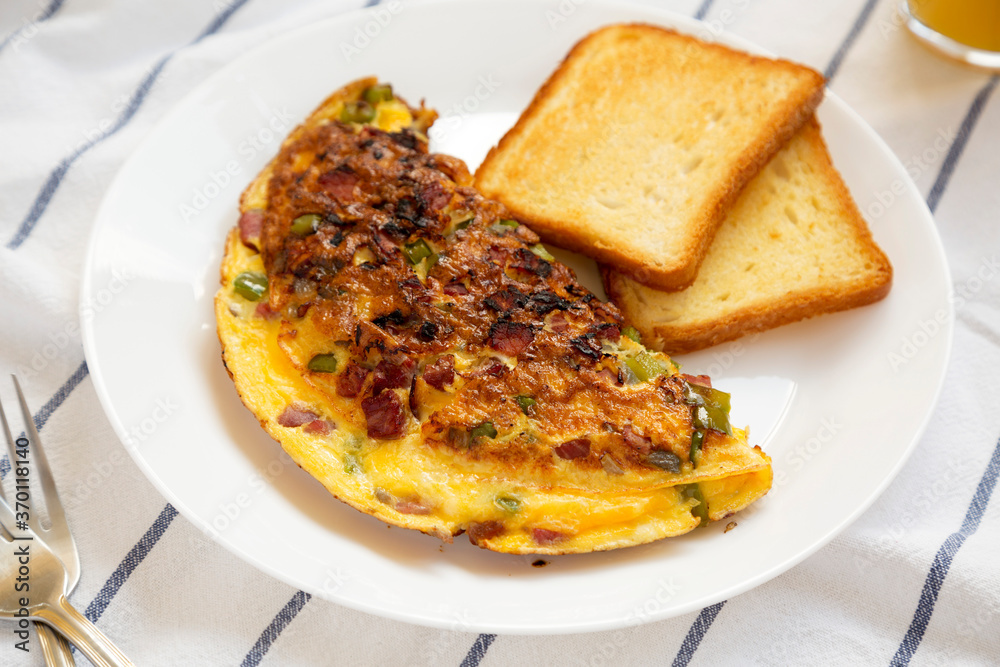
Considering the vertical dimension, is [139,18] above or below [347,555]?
above

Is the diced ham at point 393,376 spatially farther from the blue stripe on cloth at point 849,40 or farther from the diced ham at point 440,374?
the blue stripe on cloth at point 849,40

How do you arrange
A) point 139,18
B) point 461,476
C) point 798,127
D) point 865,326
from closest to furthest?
point 461,476, point 865,326, point 798,127, point 139,18

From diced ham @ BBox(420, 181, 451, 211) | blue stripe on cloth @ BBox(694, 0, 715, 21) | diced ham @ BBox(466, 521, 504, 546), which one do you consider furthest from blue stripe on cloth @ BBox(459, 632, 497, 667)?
blue stripe on cloth @ BBox(694, 0, 715, 21)

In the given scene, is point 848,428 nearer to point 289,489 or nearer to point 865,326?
point 865,326

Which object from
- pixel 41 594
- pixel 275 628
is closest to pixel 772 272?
pixel 275 628

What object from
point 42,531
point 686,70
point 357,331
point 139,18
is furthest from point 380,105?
point 42,531

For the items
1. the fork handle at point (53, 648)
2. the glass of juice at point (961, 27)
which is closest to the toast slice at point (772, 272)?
the glass of juice at point (961, 27)

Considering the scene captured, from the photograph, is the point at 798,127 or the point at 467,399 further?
the point at 798,127
